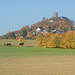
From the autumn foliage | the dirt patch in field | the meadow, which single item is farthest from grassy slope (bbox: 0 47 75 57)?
the autumn foliage

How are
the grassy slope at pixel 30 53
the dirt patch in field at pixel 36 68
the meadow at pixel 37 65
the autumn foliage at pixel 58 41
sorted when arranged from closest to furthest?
the dirt patch in field at pixel 36 68 < the meadow at pixel 37 65 < the grassy slope at pixel 30 53 < the autumn foliage at pixel 58 41

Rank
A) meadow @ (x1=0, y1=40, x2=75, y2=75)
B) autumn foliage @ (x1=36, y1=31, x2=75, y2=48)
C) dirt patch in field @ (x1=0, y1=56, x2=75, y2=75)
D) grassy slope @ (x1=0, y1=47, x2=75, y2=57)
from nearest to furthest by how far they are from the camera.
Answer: dirt patch in field @ (x1=0, y1=56, x2=75, y2=75)
meadow @ (x1=0, y1=40, x2=75, y2=75)
grassy slope @ (x1=0, y1=47, x2=75, y2=57)
autumn foliage @ (x1=36, y1=31, x2=75, y2=48)

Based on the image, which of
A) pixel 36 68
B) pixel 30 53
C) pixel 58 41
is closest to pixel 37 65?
pixel 36 68

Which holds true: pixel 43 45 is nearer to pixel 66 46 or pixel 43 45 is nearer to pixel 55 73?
pixel 66 46

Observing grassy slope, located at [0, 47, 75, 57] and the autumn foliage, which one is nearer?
grassy slope, located at [0, 47, 75, 57]

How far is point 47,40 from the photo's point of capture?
94062 millimetres

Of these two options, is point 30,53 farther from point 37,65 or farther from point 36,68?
Answer: point 36,68

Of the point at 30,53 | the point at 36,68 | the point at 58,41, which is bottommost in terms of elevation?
the point at 36,68

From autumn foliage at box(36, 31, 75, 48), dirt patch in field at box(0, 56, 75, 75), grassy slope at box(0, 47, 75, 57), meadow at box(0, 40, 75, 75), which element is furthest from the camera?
autumn foliage at box(36, 31, 75, 48)

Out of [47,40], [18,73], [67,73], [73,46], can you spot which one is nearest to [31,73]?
[18,73]

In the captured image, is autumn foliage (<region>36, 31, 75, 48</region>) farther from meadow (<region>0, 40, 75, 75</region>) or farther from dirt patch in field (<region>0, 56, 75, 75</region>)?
dirt patch in field (<region>0, 56, 75, 75</region>)

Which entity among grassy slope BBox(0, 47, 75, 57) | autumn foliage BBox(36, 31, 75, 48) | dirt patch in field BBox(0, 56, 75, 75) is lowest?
dirt patch in field BBox(0, 56, 75, 75)

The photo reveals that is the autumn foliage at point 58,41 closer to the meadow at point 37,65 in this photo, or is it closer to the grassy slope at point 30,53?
the grassy slope at point 30,53

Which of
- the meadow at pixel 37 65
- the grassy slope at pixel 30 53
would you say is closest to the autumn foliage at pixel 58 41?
the grassy slope at pixel 30 53
